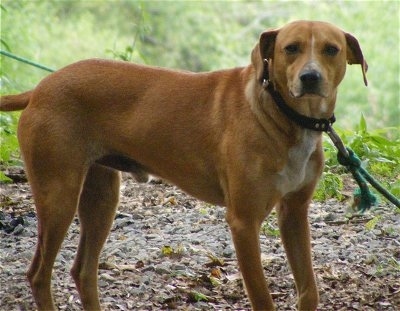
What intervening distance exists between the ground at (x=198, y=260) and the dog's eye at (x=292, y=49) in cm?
147

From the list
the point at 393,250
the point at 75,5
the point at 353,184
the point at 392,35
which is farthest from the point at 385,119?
the point at 393,250

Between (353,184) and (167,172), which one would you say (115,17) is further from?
(167,172)

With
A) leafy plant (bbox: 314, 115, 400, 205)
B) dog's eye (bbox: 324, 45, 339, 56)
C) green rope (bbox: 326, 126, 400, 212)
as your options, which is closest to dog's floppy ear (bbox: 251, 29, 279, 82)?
dog's eye (bbox: 324, 45, 339, 56)

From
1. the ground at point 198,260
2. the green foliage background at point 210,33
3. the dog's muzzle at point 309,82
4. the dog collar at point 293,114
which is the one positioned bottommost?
the green foliage background at point 210,33

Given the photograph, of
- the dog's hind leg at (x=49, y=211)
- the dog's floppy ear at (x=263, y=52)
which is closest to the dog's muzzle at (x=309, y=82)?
the dog's floppy ear at (x=263, y=52)

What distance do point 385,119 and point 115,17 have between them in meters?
8.51

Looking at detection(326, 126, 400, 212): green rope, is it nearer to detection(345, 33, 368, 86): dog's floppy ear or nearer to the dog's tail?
detection(345, 33, 368, 86): dog's floppy ear

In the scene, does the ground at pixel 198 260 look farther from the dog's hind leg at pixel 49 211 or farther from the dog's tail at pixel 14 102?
the dog's tail at pixel 14 102

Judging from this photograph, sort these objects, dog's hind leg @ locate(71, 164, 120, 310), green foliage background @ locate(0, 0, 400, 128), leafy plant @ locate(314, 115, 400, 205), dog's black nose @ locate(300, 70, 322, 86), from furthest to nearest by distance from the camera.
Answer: green foliage background @ locate(0, 0, 400, 128), leafy plant @ locate(314, 115, 400, 205), dog's hind leg @ locate(71, 164, 120, 310), dog's black nose @ locate(300, 70, 322, 86)

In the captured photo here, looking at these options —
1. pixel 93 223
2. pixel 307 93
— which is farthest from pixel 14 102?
pixel 307 93

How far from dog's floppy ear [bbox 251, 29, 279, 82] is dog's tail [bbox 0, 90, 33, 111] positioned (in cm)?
129

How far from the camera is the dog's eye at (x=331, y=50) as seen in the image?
13.9 feet

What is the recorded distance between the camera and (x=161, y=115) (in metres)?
4.72

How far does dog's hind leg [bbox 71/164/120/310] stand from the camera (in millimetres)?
4805
